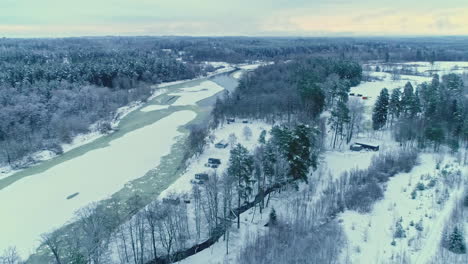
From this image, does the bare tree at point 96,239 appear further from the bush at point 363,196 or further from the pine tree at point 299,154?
the bush at point 363,196

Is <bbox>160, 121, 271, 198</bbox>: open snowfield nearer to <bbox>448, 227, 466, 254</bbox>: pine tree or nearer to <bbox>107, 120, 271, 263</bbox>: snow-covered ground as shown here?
<bbox>107, 120, 271, 263</bbox>: snow-covered ground

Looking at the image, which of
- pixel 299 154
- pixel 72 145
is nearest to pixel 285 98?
pixel 299 154

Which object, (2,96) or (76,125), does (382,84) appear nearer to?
(76,125)

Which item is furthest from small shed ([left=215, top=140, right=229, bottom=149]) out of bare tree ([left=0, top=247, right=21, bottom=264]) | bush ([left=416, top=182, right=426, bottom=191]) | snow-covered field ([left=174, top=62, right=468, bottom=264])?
bare tree ([left=0, top=247, right=21, bottom=264])

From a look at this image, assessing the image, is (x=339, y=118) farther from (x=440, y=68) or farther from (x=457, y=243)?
(x=440, y=68)

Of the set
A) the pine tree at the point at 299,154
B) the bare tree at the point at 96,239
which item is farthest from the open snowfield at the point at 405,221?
the bare tree at the point at 96,239

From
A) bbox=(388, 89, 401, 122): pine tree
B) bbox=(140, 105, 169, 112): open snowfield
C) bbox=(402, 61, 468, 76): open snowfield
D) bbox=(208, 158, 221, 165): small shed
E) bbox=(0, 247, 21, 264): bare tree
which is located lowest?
bbox=(0, 247, 21, 264): bare tree

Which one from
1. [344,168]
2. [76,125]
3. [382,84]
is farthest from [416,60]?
[76,125]
